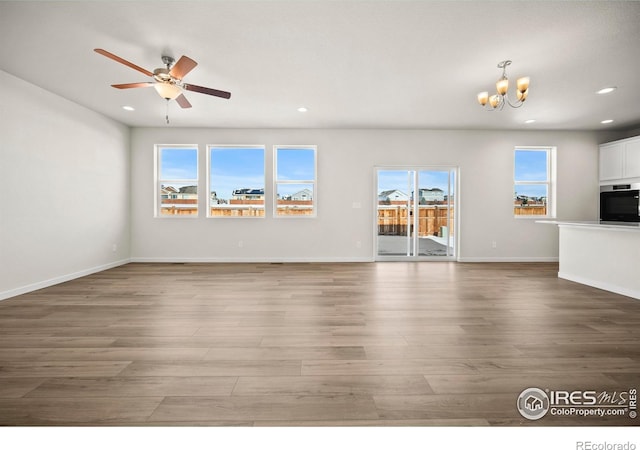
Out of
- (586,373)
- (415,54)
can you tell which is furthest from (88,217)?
(586,373)

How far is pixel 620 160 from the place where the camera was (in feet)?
18.9

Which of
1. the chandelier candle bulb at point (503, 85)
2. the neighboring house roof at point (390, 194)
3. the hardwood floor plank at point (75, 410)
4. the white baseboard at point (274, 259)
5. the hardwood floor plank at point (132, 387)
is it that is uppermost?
the chandelier candle bulb at point (503, 85)

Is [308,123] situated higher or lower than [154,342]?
higher

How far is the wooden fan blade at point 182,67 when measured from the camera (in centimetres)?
276

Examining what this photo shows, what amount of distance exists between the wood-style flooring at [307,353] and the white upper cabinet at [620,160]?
3367 mm

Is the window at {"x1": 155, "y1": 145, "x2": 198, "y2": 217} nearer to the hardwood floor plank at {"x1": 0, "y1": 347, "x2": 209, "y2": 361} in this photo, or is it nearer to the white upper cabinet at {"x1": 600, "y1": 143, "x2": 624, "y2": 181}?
the hardwood floor plank at {"x1": 0, "y1": 347, "x2": 209, "y2": 361}

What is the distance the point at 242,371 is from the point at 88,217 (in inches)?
186

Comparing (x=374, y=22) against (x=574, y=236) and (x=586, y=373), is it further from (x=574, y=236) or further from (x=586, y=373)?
(x=574, y=236)

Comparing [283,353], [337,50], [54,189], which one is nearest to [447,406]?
[283,353]

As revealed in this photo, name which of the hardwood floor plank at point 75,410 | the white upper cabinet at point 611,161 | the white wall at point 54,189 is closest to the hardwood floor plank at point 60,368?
the hardwood floor plank at point 75,410

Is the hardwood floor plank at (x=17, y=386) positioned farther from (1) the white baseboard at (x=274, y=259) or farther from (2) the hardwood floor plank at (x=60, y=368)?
(1) the white baseboard at (x=274, y=259)

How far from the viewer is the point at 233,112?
16.8 ft

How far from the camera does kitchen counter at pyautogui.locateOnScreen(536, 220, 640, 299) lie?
3.64m
